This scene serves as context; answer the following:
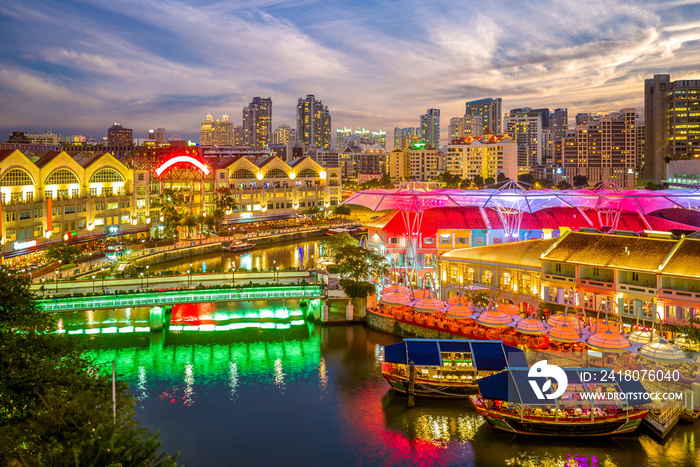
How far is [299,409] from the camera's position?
2359 centimetres

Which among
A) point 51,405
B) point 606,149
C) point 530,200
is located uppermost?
point 606,149

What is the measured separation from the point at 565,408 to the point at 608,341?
180 inches

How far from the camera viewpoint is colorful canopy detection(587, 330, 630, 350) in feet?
78.7

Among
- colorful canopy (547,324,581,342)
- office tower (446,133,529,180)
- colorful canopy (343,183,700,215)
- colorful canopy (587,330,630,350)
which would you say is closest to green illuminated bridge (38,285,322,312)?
colorful canopy (343,183,700,215)

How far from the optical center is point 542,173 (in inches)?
6954

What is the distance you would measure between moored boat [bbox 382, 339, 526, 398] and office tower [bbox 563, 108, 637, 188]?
418ft

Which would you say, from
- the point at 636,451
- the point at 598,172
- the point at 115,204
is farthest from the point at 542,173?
the point at 636,451

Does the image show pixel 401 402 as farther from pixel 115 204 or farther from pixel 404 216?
pixel 115 204

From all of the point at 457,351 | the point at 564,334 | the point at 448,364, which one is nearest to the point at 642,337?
the point at 564,334

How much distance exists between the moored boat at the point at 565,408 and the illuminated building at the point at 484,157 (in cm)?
11163

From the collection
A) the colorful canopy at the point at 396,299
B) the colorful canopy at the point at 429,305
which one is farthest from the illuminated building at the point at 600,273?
the colorful canopy at the point at 396,299

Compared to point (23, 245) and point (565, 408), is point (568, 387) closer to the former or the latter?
point (565, 408)

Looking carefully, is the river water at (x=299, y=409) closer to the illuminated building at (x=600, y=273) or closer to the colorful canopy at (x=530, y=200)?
the illuminated building at (x=600, y=273)

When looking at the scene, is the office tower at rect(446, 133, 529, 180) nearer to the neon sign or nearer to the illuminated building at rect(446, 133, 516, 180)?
the illuminated building at rect(446, 133, 516, 180)
